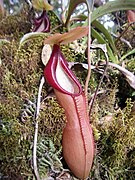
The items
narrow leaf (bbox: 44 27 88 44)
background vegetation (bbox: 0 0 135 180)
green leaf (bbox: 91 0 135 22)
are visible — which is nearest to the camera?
narrow leaf (bbox: 44 27 88 44)

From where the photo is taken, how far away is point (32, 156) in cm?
62

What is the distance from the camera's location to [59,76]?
1.98 ft

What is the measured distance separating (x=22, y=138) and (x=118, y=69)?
1.07 feet

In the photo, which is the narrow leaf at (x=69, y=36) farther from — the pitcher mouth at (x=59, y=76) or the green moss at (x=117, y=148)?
the green moss at (x=117, y=148)

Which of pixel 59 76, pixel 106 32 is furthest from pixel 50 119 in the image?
pixel 106 32

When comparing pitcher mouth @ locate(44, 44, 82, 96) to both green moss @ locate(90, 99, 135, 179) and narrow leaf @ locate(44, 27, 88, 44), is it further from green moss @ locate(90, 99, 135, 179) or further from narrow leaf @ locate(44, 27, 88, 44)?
green moss @ locate(90, 99, 135, 179)

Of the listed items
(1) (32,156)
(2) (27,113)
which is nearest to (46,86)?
(2) (27,113)

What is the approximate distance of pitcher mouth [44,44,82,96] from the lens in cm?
59

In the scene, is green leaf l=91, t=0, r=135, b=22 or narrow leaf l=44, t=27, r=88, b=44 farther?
green leaf l=91, t=0, r=135, b=22

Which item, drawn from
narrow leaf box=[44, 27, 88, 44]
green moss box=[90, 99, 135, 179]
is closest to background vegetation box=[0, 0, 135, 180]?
green moss box=[90, 99, 135, 179]

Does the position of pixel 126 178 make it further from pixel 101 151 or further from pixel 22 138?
pixel 22 138

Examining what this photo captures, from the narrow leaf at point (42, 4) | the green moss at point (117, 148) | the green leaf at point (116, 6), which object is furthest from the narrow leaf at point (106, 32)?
the green moss at point (117, 148)

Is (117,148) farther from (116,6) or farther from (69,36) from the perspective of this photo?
(116,6)

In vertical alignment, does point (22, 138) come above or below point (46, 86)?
below
